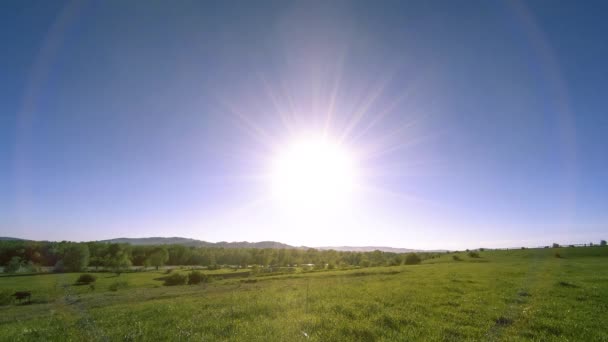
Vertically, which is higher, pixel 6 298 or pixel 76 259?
pixel 76 259

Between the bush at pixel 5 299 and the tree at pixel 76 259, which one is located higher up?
the tree at pixel 76 259

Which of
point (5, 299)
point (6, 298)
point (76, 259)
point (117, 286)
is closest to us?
point (5, 299)

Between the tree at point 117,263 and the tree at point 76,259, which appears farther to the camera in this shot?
the tree at point 117,263

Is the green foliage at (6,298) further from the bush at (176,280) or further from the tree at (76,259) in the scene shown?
the tree at (76,259)

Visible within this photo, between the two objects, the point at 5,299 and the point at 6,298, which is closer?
the point at 5,299

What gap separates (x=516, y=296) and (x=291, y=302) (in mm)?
20185

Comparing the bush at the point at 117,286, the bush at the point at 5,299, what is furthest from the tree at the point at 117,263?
the bush at the point at 5,299

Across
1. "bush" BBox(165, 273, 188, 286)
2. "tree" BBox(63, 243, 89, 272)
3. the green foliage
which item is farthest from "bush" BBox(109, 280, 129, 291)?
"tree" BBox(63, 243, 89, 272)

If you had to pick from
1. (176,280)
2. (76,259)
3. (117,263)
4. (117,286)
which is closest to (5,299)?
(117,286)

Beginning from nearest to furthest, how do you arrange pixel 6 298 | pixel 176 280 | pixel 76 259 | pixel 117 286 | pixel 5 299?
pixel 5 299, pixel 6 298, pixel 117 286, pixel 176 280, pixel 76 259

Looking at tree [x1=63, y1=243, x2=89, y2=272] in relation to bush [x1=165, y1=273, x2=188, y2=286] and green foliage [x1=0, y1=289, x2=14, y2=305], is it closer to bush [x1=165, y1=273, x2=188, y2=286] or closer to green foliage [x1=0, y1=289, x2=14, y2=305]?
bush [x1=165, y1=273, x2=188, y2=286]

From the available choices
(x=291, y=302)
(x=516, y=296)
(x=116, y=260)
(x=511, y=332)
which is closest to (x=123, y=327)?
(x=291, y=302)

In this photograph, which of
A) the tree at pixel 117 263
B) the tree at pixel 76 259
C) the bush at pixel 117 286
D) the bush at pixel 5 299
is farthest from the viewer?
the tree at pixel 117 263

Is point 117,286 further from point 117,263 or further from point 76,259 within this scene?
point 117,263
